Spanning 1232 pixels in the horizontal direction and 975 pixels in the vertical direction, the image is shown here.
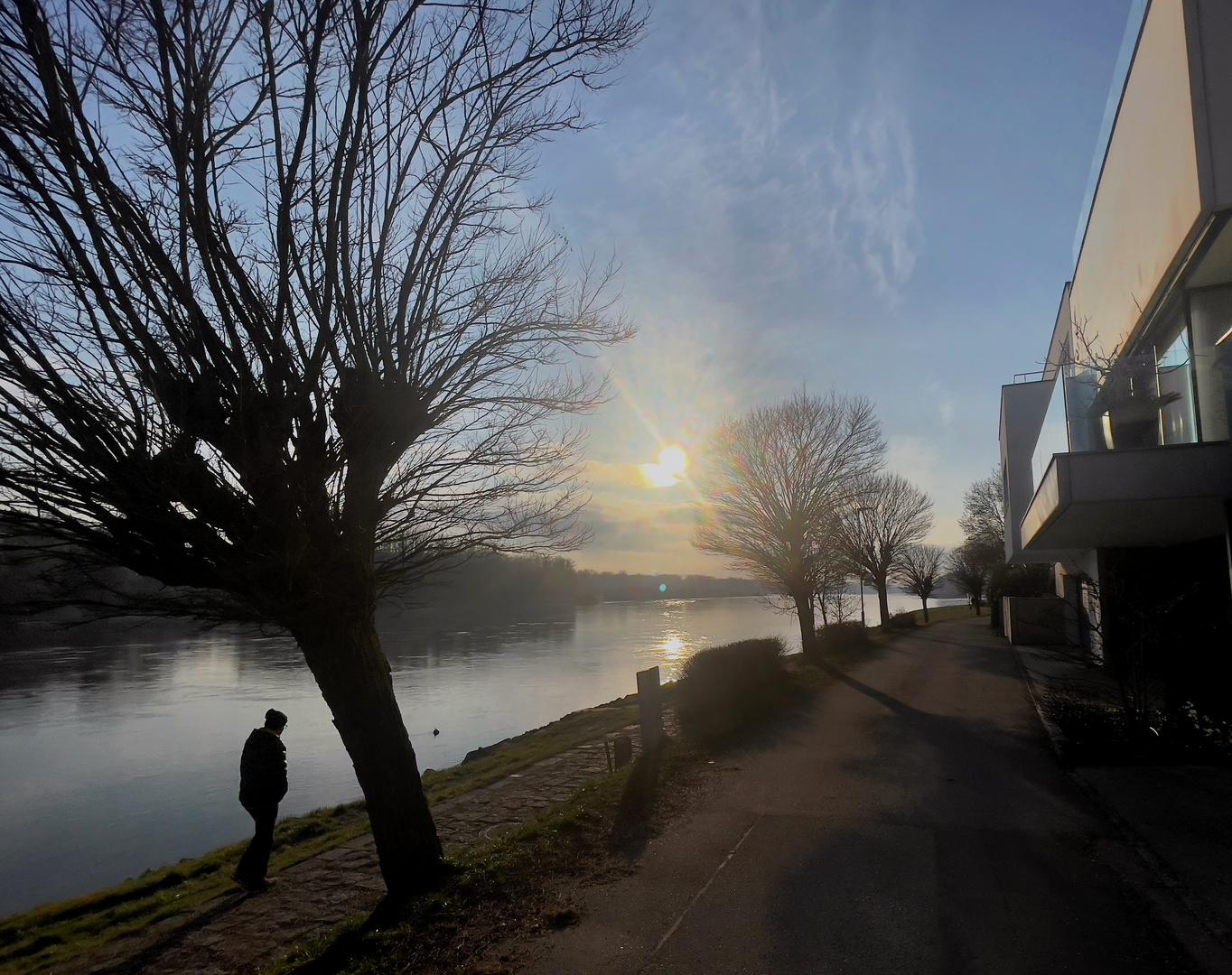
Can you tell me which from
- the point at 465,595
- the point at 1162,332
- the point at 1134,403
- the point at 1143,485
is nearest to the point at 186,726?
the point at 465,595

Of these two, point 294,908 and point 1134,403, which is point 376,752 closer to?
point 294,908

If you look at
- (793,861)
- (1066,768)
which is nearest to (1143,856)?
(793,861)

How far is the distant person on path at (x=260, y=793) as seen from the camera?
7.47 metres

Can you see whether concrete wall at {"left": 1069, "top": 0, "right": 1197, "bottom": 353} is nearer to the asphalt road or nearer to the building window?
the building window

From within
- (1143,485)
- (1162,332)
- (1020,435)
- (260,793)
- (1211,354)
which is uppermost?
(1020,435)

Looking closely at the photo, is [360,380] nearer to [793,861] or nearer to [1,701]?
[793,861]

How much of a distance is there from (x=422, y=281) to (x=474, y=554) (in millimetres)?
2507

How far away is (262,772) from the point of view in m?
7.84

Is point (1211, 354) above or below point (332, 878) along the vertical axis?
above

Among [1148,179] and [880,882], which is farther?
[1148,179]

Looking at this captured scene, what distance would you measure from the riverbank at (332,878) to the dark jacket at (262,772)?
818 millimetres

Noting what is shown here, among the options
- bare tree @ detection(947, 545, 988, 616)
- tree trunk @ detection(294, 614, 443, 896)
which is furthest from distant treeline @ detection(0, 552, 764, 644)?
bare tree @ detection(947, 545, 988, 616)

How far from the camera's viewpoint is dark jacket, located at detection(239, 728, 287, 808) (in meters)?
7.76

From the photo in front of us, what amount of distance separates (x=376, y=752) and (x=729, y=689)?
384 inches
